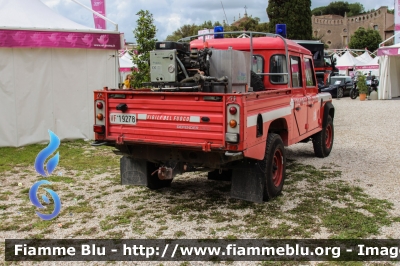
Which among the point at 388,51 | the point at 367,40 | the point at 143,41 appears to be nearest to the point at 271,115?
the point at 143,41

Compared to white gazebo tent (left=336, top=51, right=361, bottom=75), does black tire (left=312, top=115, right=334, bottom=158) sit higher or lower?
lower

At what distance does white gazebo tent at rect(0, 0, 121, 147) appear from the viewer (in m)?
10.2

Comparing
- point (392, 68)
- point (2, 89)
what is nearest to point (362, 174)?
point (2, 89)

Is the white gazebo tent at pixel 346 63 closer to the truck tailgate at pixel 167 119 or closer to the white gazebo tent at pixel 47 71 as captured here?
the white gazebo tent at pixel 47 71

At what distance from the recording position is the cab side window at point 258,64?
7.07 meters

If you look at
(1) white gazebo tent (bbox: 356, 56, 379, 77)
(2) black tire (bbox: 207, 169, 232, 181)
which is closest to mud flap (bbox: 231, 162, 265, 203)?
(2) black tire (bbox: 207, 169, 232, 181)

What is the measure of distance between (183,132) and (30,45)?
6.71 meters

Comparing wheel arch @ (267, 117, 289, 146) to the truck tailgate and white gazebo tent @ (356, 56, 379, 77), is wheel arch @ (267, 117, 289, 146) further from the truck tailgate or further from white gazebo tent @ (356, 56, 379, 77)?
white gazebo tent @ (356, 56, 379, 77)

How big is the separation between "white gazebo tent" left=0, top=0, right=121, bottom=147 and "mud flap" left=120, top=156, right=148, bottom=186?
522 centimetres

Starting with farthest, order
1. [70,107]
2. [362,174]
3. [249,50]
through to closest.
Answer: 1. [70,107]
2. [362,174]
3. [249,50]

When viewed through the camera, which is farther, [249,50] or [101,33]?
[101,33]

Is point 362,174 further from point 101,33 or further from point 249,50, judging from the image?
point 101,33

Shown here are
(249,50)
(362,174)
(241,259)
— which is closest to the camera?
(241,259)

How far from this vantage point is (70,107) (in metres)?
11.1
